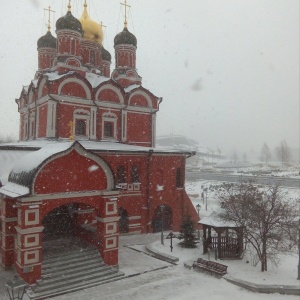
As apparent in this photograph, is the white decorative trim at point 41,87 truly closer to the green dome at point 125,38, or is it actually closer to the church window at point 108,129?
the church window at point 108,129

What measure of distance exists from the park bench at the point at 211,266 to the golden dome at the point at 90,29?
1797 centimetres

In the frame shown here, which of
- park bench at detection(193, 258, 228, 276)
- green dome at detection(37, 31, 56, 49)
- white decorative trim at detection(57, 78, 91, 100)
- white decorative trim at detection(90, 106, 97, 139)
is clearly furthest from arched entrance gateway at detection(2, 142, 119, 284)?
green dome at detection(37, 31, 56, 49)

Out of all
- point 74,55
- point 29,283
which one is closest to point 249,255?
point 29,283

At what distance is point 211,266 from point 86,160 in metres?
6.24

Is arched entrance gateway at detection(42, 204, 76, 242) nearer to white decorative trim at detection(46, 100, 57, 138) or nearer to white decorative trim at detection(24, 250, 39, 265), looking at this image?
white decorative trim at detection(24, 250, 39, 265)

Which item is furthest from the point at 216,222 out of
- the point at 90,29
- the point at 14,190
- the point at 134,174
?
the point at 90,29

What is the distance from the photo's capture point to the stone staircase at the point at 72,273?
1082 centimetres

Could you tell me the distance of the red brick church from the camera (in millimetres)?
11367

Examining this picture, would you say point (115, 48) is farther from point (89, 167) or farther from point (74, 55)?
point (89, 167)

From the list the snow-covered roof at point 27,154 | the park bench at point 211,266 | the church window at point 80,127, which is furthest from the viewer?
the church window at point 80,127

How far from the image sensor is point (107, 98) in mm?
20656

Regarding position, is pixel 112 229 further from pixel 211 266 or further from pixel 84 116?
pixel 84 116

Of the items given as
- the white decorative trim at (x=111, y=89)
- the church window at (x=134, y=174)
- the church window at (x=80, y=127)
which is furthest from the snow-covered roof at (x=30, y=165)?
the white decorative trim at (x=111, y=89)

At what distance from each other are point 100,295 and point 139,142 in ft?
40.8
